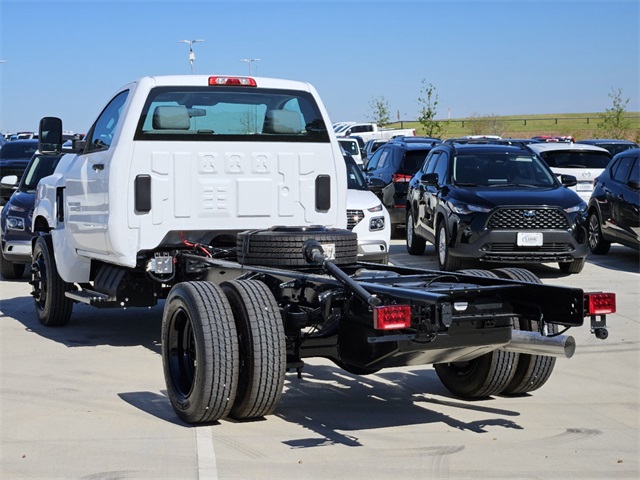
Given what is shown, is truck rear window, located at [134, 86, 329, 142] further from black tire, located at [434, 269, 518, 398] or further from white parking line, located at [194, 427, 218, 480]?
white parking line, located at [194, 427, 218, 480]

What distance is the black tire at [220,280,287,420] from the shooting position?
6.58 metres

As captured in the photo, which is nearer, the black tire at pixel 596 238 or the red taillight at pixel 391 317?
the red taillight at pixel 391 317

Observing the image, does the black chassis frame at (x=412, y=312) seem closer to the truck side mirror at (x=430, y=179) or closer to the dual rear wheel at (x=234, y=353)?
the dual rear wheel at (x=234, y=353)

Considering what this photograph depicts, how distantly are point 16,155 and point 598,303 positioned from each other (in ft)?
80.2

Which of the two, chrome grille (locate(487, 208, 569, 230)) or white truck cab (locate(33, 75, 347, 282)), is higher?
white truck cab (locate(33, 75, 347, 282))

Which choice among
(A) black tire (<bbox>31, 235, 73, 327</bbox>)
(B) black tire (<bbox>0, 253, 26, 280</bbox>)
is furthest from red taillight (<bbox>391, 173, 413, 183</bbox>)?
(A) black tire (<bbox>31, 235, 73, 327</bbox>)

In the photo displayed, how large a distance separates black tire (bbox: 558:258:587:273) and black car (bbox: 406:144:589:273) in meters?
0.01

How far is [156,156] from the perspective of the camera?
9000mm

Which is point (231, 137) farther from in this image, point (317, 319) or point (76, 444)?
point (76, 444)

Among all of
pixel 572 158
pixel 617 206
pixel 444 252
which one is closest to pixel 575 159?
pixel 572 158

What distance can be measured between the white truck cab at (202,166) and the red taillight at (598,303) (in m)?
3.62

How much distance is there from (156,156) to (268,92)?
123 cm

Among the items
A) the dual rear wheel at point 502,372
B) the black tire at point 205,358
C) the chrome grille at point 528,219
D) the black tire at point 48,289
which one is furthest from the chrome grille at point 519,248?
the black tire at point 205,358

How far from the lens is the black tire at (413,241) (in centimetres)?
1772
